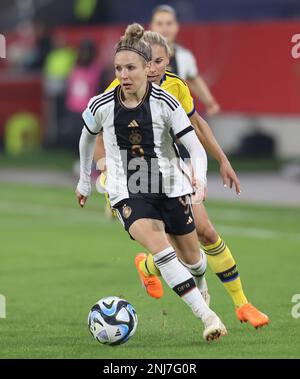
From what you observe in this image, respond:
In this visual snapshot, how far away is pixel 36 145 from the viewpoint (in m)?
28.0

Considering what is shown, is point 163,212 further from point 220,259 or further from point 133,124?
point 220,259

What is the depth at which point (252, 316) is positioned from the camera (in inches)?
353

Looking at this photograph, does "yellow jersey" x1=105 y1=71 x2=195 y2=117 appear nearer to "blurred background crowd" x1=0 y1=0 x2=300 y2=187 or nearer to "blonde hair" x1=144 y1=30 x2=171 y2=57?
"blonde hair" x1=144 y1=30 x2=171 y2=57

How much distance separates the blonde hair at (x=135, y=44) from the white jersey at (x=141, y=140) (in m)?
0.25

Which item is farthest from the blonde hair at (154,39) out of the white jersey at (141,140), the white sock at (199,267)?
the white sock at (199,267)

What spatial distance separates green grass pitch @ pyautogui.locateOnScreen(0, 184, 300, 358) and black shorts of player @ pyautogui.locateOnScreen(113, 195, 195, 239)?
0.83 meters

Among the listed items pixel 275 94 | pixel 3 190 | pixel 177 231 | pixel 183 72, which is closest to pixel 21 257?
pixel 183 72

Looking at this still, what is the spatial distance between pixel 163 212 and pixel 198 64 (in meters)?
14.9

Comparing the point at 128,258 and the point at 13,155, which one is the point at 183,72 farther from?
the point at 13,155

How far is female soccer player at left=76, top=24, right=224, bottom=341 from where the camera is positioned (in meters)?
8.41
